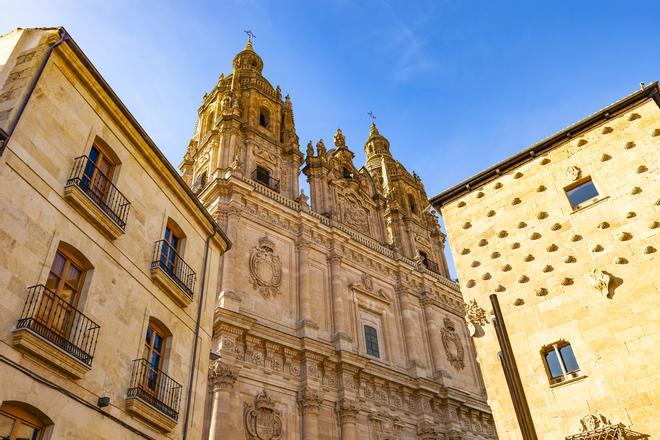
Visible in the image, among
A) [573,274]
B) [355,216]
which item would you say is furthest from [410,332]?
[573,274]

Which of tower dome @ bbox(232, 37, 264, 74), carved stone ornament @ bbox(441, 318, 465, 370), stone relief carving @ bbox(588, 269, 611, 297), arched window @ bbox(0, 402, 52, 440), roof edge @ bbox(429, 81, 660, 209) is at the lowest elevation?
arched window @ bbox(0, 402, 52, 440)

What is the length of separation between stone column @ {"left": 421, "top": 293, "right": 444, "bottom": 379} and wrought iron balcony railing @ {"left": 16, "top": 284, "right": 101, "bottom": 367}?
884 inches

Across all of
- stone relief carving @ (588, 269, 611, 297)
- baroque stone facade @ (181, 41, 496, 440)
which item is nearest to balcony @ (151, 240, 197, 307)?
baroque stone facade @ (181, 41, 496, 440)

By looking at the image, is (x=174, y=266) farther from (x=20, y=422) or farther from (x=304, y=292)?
(x=304, y=292)

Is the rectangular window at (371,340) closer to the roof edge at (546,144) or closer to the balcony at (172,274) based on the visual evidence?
the roof edge at (546,144)

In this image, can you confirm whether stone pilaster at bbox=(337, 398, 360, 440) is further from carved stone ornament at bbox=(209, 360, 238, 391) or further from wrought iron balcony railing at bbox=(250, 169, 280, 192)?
wrought iron balcony railing at bbox=(250, 169, 280, 192)

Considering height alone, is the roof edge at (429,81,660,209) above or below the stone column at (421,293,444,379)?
below

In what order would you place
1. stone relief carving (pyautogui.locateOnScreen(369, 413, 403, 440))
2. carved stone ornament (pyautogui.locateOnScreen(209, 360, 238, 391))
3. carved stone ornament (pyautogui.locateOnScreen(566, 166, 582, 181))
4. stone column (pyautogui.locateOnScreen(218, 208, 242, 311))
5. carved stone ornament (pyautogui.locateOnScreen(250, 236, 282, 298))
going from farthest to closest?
1. carved stone ornament (pyautogui.locateOnScreen(250, 236, 282, 298))
2. stone relief carving (pyautogui.locateOnScreen(369, 413, 403, 440))
3. stone column (pyautogui.locateOnScreen(218, 208, 242, 311))
4. carved stone ornament (pyautogui.locateOnScreen(209, 360, 238, 391))
5. carved stone ornament (pyautogui.locateOnScreen(566, 166, 582, 181))

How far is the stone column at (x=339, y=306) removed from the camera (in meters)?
25.3

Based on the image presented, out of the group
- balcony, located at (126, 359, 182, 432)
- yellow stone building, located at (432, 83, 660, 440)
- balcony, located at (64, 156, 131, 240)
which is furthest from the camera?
yellow stone building, located at (432, 83, 660, 440)

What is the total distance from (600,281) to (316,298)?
51.3 feet

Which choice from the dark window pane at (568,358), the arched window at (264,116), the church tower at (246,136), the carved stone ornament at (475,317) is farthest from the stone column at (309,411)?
the arched window at (264,116)

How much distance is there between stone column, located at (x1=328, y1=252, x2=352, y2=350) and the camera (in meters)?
25.3

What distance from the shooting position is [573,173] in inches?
565
